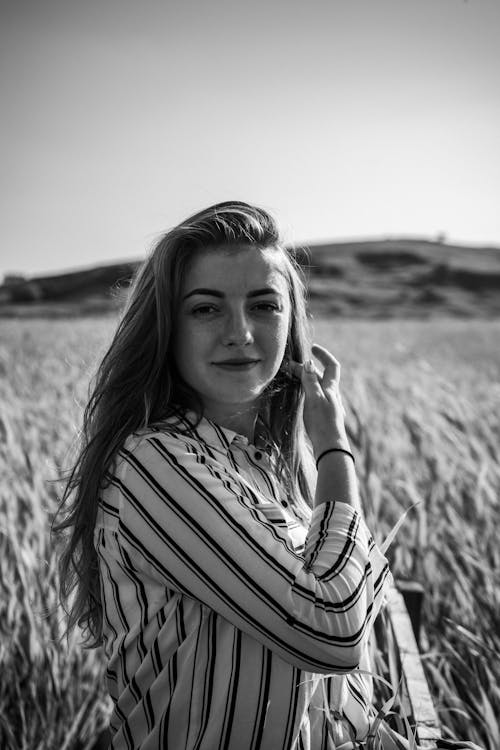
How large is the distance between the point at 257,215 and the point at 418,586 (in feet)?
3.49

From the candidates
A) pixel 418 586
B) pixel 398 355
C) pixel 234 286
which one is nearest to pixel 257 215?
pixel 234 286

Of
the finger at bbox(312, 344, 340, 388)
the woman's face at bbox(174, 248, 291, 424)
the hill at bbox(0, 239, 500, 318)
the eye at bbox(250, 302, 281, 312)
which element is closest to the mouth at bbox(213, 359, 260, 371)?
the woman's face at bbox(174, 248, 291, 424)

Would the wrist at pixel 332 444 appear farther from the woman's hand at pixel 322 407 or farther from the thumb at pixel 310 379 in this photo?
the thumb at pixel 310 379

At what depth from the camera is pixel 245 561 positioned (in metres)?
0.87

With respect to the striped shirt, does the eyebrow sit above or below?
above

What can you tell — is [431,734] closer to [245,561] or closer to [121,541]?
[245,561]

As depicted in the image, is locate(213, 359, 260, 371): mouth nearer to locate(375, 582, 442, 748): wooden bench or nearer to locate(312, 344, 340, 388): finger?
locate(312, 344, 340, 388): finger

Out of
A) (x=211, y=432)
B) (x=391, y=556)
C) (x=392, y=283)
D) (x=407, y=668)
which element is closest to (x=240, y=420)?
(x=211, y=432)

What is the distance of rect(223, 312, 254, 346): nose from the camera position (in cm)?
108

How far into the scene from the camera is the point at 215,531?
34.5 inches

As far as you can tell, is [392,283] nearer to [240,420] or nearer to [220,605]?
[240,420]

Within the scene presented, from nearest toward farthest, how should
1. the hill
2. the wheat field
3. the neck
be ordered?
1. the neck
2. the wheat field
3. the hill

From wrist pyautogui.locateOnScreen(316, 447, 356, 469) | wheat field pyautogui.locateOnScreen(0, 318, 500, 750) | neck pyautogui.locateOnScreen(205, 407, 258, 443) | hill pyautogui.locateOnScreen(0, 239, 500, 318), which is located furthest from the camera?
hill pyautogui.locateOnScreen(0, 239, 500, 318)

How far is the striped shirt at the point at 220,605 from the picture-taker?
870 millimetres
